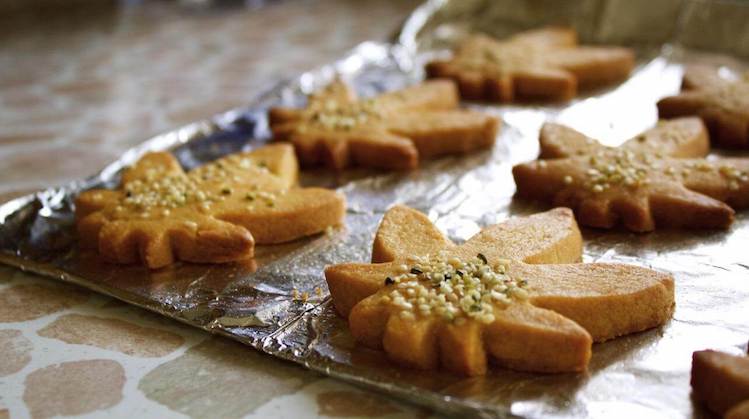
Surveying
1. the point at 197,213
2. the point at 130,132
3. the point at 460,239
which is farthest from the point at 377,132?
the point at 130,132

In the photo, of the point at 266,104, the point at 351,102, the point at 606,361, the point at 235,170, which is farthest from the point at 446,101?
the point at 606,361

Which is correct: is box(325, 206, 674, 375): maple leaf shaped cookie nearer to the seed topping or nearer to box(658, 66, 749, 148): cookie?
the seed topping

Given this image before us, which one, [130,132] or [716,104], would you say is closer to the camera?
[716,104]

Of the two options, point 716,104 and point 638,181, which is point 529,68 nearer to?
point 716,104

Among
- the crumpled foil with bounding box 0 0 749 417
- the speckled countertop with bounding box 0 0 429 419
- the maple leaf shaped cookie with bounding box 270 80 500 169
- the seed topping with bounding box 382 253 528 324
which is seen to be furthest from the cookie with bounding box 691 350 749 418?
the maple leaf shaped cookie with bounding box 270 80 500 169

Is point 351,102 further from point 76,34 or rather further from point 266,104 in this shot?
→ point 76,34

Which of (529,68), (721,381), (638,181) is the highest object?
(529,68)
